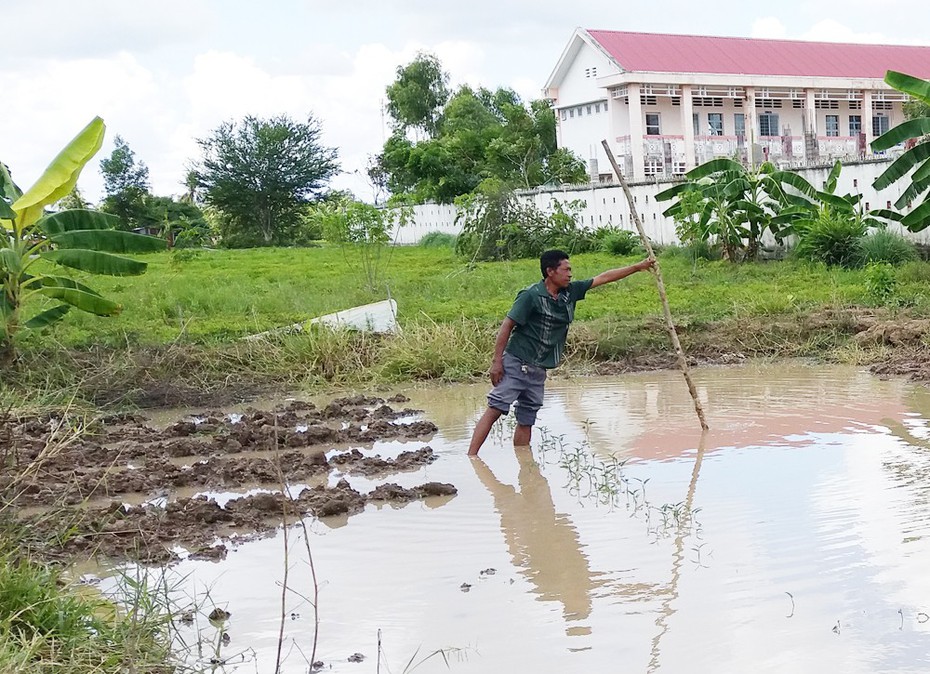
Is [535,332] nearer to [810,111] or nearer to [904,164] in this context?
[904,164]

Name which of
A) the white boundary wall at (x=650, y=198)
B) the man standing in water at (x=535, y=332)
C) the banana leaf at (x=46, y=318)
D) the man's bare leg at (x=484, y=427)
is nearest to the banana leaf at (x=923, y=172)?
the white boundary wall at (x=650, y=198)

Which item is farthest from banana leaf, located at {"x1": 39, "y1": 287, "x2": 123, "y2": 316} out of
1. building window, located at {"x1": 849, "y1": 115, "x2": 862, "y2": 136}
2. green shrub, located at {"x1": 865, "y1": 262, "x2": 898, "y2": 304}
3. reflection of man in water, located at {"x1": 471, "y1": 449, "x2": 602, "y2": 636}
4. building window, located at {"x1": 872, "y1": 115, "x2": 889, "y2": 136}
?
building window, located at {"x1": 872, "y1": 115, "x2": 889, "y2": 136}

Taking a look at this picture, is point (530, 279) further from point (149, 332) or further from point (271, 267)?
point (271, 267)

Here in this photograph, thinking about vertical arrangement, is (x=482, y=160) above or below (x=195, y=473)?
above

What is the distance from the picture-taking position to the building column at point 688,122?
105ft

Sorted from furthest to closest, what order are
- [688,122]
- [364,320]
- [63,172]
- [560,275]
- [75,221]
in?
[688,122] → [364,320] → [75,221] → [63,172] → [560,275]

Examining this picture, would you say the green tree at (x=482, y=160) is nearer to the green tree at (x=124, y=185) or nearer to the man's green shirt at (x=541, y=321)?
the green tree at (x=124, y=185)

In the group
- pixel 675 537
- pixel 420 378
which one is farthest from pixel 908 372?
pixel 675 537

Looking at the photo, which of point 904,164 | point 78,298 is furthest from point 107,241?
point 904,164

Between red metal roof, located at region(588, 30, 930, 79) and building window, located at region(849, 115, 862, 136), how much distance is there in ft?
5.37

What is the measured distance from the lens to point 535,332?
25.9ft

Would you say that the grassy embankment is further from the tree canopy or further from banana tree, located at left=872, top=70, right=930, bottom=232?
the tree canopy

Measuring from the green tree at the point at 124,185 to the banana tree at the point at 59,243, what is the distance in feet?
95.4

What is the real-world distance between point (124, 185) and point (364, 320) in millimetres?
32138
